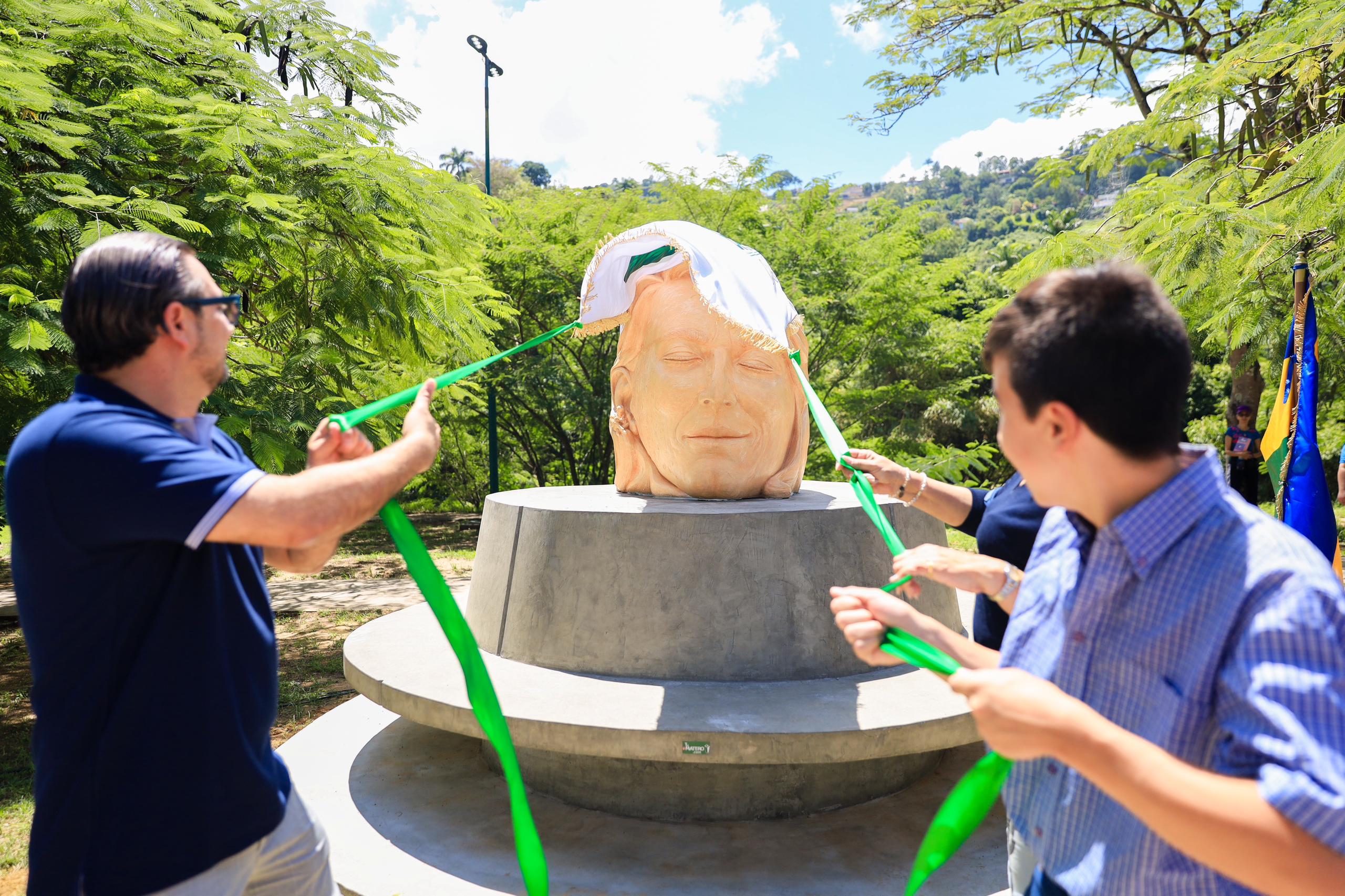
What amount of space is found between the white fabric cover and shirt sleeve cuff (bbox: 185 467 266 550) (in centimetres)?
311

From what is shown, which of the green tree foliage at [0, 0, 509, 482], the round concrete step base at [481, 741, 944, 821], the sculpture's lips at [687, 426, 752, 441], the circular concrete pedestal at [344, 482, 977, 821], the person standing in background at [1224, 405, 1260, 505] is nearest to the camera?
the circular concrete pedestal at [344, 482, 977, 821]

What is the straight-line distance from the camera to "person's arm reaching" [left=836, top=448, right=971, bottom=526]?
9.80 ft

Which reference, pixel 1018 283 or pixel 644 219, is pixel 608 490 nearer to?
pixel 1018 283

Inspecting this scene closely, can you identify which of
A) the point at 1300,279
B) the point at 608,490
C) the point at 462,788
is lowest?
the point at 462,788

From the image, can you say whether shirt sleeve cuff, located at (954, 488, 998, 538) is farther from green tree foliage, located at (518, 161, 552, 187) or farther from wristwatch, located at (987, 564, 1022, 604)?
green tree foliage, located at (518, 161, 552, 187)

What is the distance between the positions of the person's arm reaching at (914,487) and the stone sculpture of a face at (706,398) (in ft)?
6.81

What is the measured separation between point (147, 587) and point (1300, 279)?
5662 mm

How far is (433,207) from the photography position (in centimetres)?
657

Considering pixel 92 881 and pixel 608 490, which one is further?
pixel 608 490

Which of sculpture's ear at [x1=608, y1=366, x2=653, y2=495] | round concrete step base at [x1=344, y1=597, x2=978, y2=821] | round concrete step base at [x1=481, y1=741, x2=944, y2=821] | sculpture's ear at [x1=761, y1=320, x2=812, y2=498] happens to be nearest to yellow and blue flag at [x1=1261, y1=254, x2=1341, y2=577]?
round concrete step base at [x1=344, y1=597, x2=978, y2=821]

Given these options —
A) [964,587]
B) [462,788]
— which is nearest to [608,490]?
[462,788]

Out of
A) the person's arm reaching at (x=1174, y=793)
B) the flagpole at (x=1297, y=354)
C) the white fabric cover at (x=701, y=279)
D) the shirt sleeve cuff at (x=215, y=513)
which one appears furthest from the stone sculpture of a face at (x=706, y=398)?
the person's arm reaching at (x=1174, y=793)

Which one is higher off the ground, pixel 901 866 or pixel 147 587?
pixel 147 587

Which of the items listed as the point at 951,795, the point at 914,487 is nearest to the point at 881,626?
the point at 951,795
